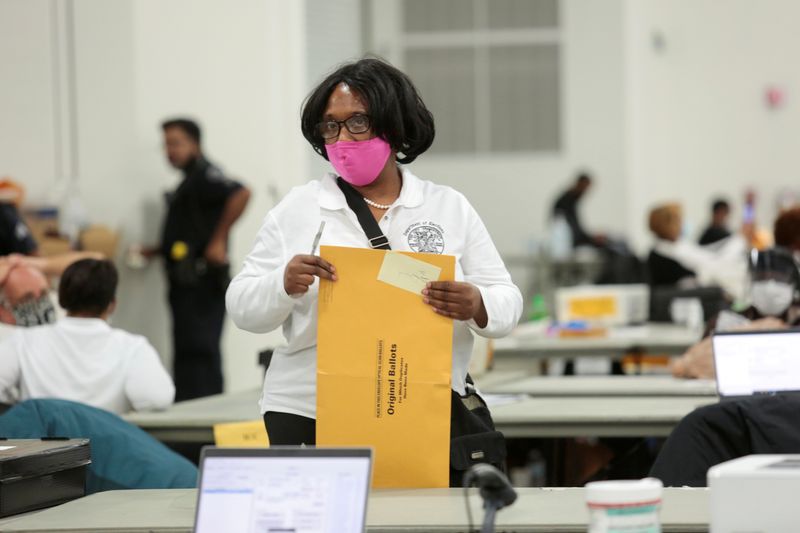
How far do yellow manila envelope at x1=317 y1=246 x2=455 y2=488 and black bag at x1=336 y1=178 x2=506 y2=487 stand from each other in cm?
7

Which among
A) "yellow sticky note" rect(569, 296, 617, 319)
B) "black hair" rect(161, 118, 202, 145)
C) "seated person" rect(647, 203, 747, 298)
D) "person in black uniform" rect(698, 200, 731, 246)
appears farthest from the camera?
"person in black uniform" rect(698, 200, 731, 246)

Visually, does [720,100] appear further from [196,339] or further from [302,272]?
[302,272]

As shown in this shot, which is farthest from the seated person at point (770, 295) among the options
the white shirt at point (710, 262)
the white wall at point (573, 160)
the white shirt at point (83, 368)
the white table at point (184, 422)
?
the white wall at point (573, 160)

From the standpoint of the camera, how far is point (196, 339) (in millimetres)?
6863

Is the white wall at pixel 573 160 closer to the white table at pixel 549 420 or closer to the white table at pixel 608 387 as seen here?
the white table at pixel 608 387

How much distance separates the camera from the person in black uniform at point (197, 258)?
270 inches

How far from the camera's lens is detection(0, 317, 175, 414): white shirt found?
3938 millimetres

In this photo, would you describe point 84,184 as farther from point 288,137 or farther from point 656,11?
point 656,11

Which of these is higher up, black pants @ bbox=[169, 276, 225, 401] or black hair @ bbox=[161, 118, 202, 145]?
black hair @ bbox=[161, 118, 202, 145]

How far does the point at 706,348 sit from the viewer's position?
4.73 m

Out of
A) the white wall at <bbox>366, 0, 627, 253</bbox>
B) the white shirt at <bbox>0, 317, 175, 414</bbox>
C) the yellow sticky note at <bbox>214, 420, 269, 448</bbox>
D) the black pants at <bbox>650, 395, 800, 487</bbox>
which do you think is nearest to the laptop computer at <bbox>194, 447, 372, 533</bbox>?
the black pants at <bbox>650, 395, 800, 487</bbox>

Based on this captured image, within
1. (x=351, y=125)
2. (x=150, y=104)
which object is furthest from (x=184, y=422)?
(x=150, y=104)

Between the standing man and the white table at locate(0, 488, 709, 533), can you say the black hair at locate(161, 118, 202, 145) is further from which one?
the standing man

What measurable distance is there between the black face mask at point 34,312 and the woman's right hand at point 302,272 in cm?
226
